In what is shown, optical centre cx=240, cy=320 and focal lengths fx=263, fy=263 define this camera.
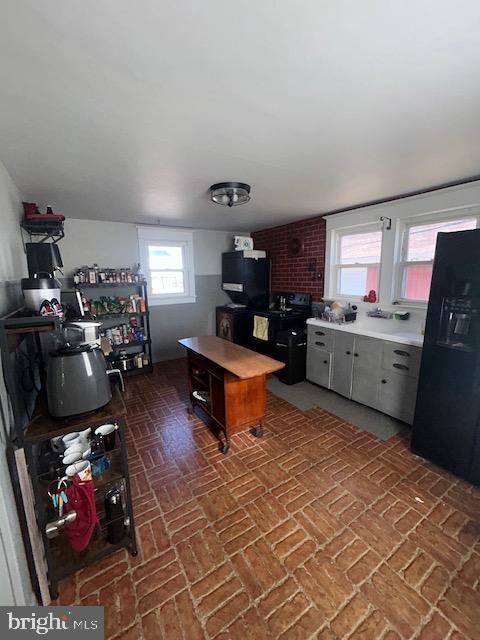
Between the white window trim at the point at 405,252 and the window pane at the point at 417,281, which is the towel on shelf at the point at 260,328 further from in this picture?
the window pane at the point at 417,281

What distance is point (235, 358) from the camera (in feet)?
8.20

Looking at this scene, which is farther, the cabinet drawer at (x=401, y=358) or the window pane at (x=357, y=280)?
the window pane at (x=357, y=280)

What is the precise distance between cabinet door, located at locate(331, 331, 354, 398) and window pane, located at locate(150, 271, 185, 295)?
3.00 m

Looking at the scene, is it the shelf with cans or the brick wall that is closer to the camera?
the shelf with cans

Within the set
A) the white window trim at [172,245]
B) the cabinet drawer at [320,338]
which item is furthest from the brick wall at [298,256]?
the white window trim at [172,245]

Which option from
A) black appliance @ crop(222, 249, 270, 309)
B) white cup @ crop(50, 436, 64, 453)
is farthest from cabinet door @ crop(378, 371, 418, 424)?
white cup @ crop(50, 436, 64, 453)

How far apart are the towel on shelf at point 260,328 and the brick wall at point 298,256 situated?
0.83 meters

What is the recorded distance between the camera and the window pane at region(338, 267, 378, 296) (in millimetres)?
3470

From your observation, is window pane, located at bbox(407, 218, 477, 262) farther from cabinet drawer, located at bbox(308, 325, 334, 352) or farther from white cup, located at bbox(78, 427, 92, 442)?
white cup, located at bbox(78, 427, 92, 442)

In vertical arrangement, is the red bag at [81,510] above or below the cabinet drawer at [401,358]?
below

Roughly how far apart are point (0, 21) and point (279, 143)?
1.35 metres

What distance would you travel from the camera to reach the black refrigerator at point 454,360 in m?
1.94

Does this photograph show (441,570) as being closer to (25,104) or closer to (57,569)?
(57,569)

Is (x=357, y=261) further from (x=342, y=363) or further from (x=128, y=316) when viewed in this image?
(x=128, y=316)
